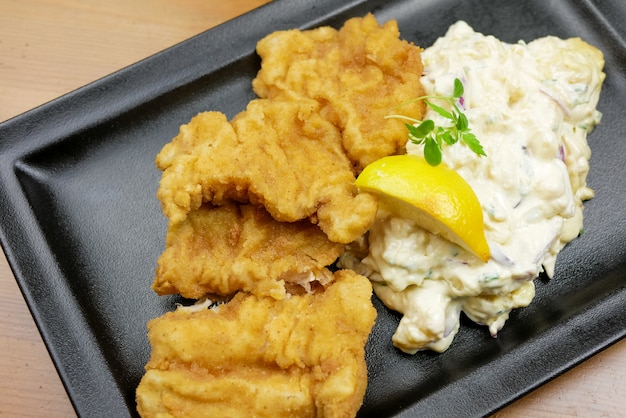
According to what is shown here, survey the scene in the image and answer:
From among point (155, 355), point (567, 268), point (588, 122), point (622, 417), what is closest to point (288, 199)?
point (155, 355)

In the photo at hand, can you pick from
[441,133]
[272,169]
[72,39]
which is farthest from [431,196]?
[72,39]

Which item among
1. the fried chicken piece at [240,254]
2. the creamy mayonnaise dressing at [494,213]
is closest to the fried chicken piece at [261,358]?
the fried chicken piece at [240,254]

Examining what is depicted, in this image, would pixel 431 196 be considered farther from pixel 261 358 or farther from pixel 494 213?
pixel 261 358

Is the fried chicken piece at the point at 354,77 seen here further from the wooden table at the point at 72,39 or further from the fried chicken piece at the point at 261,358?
the wooden table at the point at 72,39

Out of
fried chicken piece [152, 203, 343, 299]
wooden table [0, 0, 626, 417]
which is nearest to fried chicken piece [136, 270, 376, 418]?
fried chicken piece [152, 203, 343, 299]

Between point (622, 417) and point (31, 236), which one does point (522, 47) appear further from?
point (31, 236)

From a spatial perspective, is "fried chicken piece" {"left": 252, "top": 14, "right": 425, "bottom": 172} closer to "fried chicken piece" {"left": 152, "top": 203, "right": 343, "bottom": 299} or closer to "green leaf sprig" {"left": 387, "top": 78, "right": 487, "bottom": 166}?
"green leaf sprig" {"left": 387, "top": 78, "right": 487, "bottom": 166}
